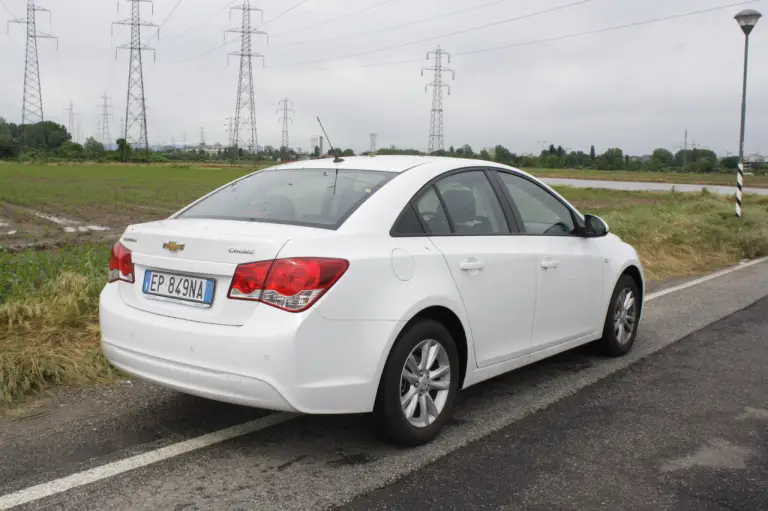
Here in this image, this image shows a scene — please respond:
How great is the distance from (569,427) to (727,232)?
11.6 m

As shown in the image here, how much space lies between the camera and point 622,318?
20.5 feet

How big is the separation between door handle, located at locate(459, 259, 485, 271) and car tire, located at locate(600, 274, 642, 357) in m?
1.91

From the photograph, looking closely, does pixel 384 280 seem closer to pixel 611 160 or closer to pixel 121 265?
pixel 121 265

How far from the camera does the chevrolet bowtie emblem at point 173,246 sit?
394 cm

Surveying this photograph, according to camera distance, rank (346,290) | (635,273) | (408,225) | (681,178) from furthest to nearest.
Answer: (681,178) → (635,273) → (408,225) → (346,290)

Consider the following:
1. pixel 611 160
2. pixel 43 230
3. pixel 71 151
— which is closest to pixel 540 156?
pixel 611 160

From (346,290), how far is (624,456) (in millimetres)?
1751

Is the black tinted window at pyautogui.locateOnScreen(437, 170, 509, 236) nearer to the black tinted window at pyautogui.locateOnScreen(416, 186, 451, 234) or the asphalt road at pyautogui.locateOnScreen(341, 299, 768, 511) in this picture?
the black tinted window at pyautogui.locateOnScreen(416, 186, 451, 234)

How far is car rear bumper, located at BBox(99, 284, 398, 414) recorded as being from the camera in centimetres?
359

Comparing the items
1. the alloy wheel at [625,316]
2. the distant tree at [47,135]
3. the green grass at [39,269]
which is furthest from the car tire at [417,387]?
the distant tree at [47,135]

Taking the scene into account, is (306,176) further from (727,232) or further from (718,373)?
(727,232)

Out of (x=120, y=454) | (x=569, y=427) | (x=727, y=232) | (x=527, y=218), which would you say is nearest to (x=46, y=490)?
(x=120, y=454)

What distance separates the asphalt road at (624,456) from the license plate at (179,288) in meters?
1.22

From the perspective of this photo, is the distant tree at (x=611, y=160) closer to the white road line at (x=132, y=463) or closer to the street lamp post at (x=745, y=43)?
the street lamp post at (x=745, y=43)
